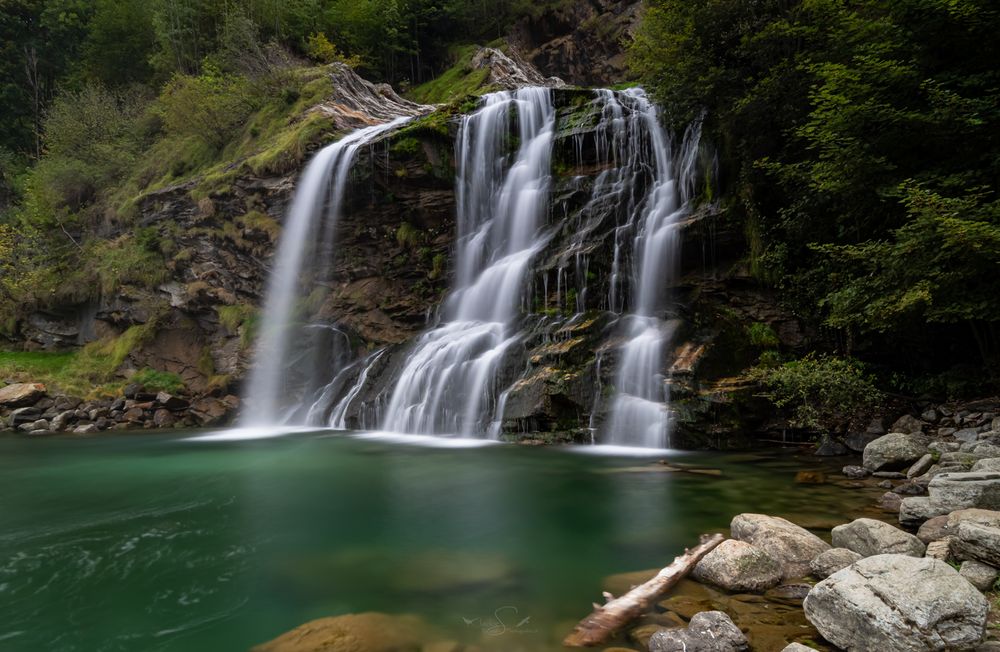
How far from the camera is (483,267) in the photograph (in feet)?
57.8

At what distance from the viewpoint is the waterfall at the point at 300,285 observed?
18.7m

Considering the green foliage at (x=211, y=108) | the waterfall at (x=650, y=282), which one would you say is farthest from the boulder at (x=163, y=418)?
the waterfall at (x=650, y=282)

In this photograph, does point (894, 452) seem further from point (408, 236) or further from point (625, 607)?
point (408, 236)

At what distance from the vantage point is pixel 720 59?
1451 cm

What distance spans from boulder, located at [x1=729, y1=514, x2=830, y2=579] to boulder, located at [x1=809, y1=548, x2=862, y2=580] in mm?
87

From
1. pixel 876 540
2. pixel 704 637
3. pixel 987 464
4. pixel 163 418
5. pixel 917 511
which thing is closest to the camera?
pixel 704 637

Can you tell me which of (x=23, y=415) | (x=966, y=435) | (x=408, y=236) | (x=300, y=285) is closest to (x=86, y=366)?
(x=23, y=415)

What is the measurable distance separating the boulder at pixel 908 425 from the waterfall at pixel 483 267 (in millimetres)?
7618

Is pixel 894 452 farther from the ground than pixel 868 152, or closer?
closer

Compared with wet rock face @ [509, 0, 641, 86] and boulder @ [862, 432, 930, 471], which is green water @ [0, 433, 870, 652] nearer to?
boulder @ [862, 432, 930, 471]

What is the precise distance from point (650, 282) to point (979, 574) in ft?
34.9

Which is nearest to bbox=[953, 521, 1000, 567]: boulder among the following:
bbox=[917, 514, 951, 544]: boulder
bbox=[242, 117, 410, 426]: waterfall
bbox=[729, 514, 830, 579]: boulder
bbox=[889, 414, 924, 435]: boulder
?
bbox=[917, 514, 951, 544]: boulder

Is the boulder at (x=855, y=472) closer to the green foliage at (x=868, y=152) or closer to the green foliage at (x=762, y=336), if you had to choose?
the green foliage at (x=868, y=152)

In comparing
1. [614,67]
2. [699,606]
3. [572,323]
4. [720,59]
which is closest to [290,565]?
[699,606]
